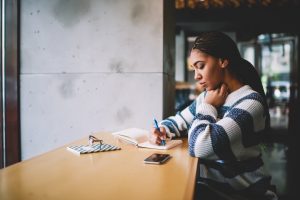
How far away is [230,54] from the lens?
1515mm

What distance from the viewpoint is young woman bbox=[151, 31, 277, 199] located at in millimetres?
1277

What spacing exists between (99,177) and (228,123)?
613 millimetres

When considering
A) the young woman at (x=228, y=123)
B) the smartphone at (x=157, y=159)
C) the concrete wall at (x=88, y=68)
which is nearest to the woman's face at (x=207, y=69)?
the young woman at (x=228, y=123)

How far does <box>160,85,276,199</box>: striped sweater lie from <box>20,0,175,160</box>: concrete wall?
960 mm

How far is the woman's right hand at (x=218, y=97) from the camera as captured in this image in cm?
153

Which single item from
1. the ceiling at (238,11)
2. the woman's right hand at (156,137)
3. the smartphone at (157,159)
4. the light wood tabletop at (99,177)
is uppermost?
the ceiling at (238,11)

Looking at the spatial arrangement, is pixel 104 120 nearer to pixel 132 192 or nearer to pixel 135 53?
pixel 135 53

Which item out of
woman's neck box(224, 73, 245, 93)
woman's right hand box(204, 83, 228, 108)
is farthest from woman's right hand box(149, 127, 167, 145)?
woman's neck box(224, 73, 245, 93)

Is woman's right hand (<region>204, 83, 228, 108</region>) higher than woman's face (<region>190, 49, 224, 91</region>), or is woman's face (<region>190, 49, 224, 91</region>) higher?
woman's face (<region>190, 49, 224, 91</region>)

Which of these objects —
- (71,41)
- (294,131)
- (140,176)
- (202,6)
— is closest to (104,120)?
(71,41)

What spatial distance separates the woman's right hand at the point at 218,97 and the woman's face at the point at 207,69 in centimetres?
4

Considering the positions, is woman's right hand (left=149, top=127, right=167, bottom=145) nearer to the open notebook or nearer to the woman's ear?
the open notebook

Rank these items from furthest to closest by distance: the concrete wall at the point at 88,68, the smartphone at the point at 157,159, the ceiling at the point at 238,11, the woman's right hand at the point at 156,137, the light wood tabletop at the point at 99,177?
the ceiling at the point at 238,11
the concrete wall at the point at 88,68
the woman's right hand at the point at 156,137
the smartphone at the point at 157,159
the light wood tabletop at the point at 99,177

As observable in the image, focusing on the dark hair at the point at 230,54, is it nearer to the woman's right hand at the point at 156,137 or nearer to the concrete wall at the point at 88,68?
the woman's right hand at the point at 156,137
